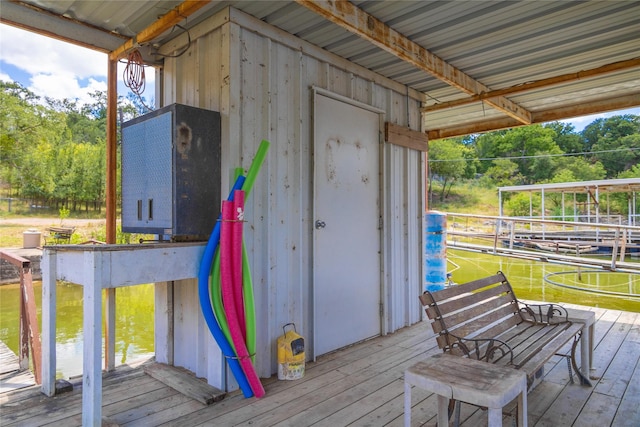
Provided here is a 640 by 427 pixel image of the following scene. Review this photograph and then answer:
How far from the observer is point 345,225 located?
3.62m

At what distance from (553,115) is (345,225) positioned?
12.1ft

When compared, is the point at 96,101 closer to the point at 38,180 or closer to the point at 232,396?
the point at 38,180

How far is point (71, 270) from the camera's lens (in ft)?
7.39

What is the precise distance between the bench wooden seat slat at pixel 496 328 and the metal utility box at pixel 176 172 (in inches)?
59.5

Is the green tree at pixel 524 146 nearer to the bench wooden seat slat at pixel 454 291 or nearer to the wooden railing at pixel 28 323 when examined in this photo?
the bench wooden seat slat at pixel 454 291

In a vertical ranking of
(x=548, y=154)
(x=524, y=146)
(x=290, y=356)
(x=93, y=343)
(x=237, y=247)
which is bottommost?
(x=290, y=356)

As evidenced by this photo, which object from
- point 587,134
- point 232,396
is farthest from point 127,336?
point 587,134

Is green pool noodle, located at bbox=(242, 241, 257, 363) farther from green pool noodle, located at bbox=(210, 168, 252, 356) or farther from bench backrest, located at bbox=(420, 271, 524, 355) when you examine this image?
bench backrest, located at bbox=(420, 271, 524, 355)

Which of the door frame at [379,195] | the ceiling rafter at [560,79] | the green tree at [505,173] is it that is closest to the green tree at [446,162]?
the green tree at [505,173]

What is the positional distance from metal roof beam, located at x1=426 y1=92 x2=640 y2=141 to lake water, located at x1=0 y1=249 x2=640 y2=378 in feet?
9.15

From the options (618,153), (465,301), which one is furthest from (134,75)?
(618,153)

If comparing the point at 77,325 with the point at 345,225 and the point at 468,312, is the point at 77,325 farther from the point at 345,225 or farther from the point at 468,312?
the point at 468,312

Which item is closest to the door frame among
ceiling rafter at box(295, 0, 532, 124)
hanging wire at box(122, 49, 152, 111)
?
ceiling rafter at box(295, 0, 532, 124)

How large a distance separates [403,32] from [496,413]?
2.68 metres
